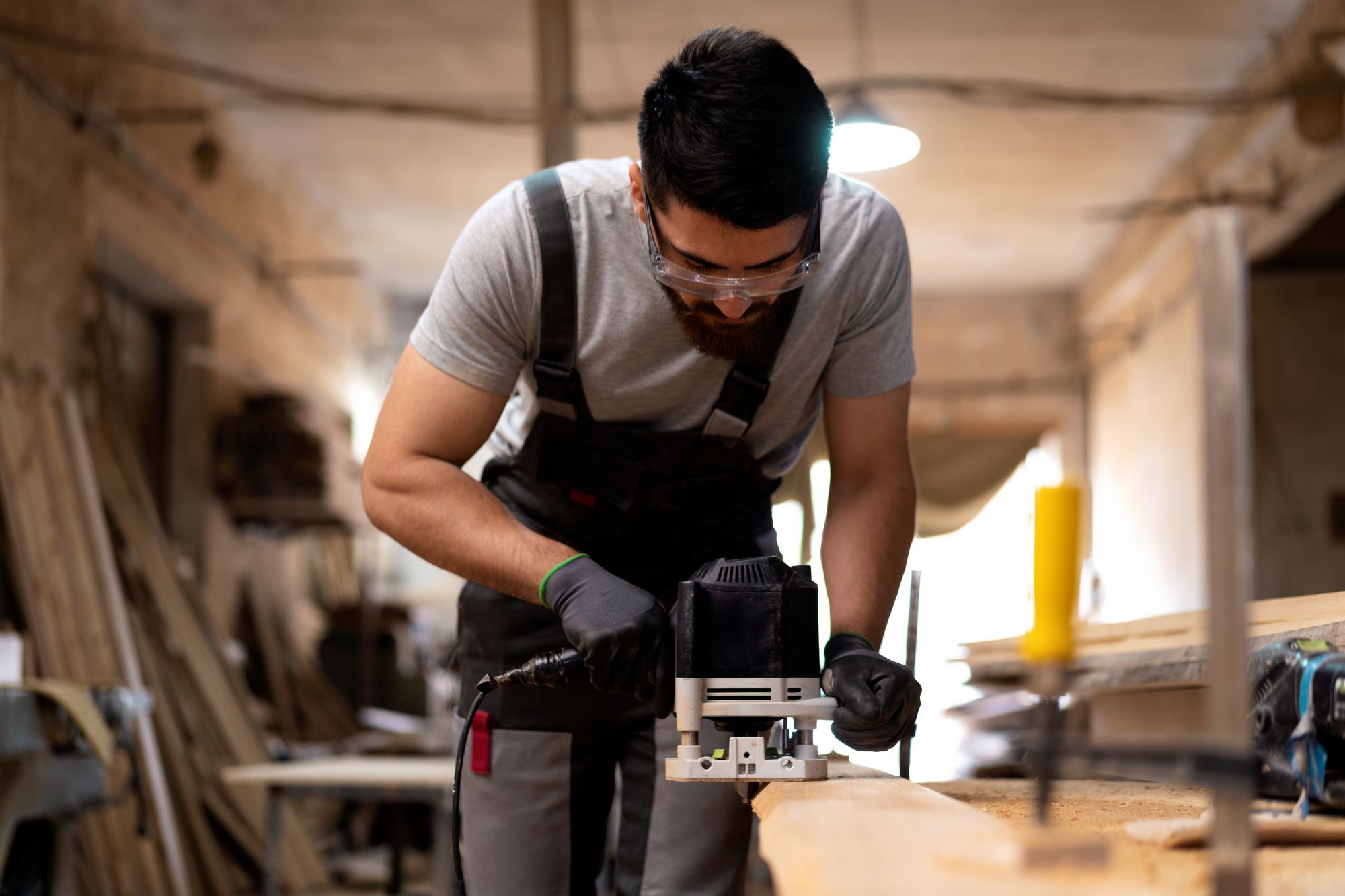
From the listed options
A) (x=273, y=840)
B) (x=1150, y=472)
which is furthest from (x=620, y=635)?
(x=1150, y=472)

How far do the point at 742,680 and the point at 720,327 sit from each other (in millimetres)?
497

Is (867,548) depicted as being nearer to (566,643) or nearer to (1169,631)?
(566,643)

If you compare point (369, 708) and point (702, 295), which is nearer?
point (702, 295)

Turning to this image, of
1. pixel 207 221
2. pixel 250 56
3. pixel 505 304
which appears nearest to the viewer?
pixel 505 304

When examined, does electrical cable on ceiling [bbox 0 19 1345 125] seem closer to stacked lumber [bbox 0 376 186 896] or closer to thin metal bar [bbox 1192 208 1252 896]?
stacked lumber [bbox 0 376 186 896]

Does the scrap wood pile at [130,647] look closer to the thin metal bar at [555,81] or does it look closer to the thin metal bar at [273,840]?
the thin metal bar at [273,840]

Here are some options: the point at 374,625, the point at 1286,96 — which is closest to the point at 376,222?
the point at 374,625

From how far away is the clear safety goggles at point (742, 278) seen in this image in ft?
5.21

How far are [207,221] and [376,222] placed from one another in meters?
2.40

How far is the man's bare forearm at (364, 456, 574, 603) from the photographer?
1649 millimetres

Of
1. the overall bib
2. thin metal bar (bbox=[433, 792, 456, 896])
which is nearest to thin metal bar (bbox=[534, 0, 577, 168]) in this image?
thin metal bar (bbox=[433, 792, 456, 896])

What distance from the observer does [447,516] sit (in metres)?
1.70

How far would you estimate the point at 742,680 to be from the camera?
140 cm

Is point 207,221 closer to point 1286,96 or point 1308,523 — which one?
point 1286,96
